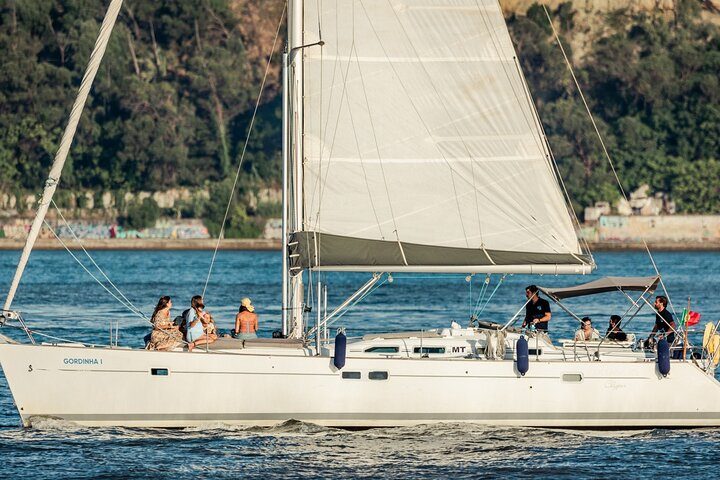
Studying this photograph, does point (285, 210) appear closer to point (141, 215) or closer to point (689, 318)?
point (689, 318)

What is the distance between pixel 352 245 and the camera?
21703mm

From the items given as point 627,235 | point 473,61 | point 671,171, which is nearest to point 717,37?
point 671,171

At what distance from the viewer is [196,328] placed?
69.3 ft

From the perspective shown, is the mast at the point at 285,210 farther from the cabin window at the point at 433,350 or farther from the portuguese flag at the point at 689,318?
the portuguese flag at the point at 689,318

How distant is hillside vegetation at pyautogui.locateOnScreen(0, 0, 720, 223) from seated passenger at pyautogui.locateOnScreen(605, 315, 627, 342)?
102 meters

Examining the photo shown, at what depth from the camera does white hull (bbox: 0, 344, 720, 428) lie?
2053cm

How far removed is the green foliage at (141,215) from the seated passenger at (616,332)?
10326 centimetres

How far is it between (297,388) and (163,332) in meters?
2.13

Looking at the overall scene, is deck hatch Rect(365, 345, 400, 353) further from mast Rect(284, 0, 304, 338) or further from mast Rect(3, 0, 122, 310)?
mast Rect(3, 0, 122, 310)

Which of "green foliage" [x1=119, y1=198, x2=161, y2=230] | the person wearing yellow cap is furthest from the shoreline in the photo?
the person wearing yellow cap

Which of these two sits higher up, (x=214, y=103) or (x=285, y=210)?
(x=214, y=103)

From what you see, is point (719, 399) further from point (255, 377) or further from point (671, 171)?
point (671, 171)

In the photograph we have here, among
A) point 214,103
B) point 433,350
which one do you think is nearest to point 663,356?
point 433,350

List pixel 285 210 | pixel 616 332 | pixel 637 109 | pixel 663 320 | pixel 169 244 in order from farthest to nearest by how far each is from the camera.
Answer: pixel 637 109 → pixel 169 244 → pixel 616 332 → pixel 663 320 → pixel 285 210
